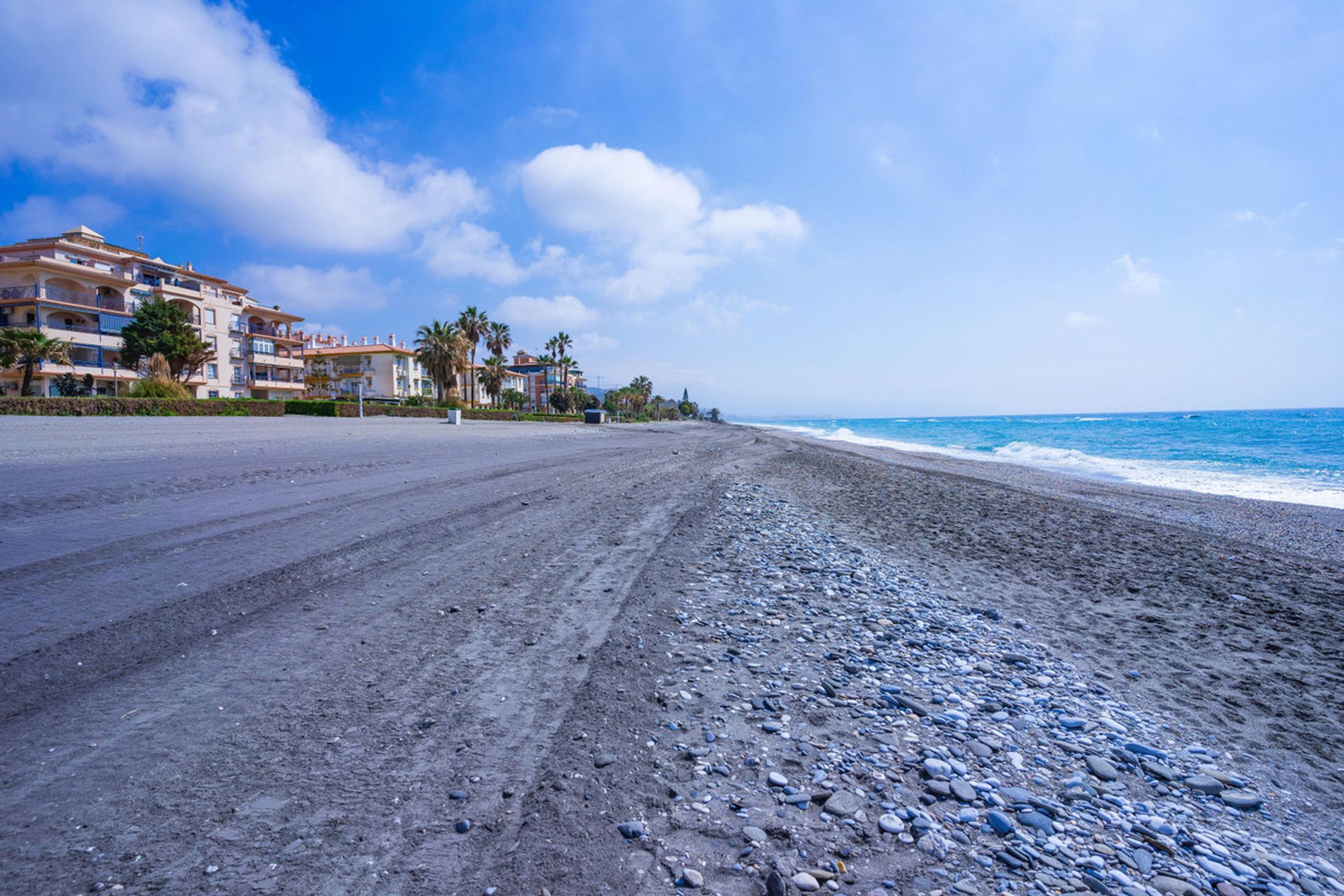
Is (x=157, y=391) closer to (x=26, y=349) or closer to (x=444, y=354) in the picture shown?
(x=26, y=349)

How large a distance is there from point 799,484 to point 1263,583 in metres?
9.82

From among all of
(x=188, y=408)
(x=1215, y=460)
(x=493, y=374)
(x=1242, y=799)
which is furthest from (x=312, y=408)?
(x=1215, y=460)

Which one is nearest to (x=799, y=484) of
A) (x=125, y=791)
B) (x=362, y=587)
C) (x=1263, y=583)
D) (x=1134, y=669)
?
(x=1263, y=583)

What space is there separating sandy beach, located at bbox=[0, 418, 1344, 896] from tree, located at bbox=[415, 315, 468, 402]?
60938mm

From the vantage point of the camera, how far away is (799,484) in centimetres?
1642

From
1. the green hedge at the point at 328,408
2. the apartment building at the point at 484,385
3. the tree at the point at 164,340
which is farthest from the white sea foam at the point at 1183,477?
the apartment building at the point at 484,385

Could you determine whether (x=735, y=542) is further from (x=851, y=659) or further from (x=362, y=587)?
A: (x=362, y=587)

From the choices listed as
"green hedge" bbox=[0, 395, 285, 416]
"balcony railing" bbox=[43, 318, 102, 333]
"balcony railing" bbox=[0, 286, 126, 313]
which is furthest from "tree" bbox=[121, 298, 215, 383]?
"green hedge" bbox=[0, 395, 285, 416]

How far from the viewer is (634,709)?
3750 mm

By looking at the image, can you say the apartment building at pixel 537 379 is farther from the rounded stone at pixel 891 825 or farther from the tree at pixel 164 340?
the rounded stone at pixel 891 825

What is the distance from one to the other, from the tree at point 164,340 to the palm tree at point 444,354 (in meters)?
20.8

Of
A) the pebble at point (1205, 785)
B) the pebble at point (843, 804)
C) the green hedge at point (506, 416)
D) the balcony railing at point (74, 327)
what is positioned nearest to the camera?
the pebble at point (843, 804)

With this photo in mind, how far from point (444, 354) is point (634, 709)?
69.4 metres

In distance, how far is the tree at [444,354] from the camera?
66.4 m
